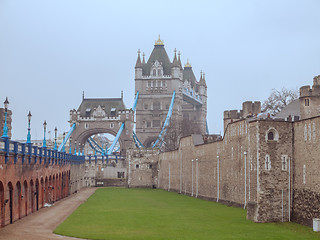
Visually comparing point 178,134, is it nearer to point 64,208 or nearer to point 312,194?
point 64,208

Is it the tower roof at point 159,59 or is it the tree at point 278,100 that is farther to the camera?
the tower roof at point 159,59

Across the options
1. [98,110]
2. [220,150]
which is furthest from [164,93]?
[220,150]

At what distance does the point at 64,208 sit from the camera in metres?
44.3

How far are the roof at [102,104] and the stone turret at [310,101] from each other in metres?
86.9

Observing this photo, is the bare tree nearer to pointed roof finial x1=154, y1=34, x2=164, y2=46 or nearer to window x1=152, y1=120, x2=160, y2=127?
window x1=152, y1=120, x2=160, y2=127

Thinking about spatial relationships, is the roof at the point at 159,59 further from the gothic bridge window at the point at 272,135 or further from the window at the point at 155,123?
the gothic bridge window at the point at 272,135

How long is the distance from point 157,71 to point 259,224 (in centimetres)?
11899

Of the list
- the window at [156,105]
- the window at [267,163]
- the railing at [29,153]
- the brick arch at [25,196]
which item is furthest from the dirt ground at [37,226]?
the window at [156,105]

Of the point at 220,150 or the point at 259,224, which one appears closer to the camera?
the point at 259,224

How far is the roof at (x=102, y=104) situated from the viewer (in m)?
135

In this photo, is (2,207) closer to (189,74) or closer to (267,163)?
(267,163)

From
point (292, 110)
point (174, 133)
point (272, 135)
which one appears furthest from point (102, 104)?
point (272, 135)

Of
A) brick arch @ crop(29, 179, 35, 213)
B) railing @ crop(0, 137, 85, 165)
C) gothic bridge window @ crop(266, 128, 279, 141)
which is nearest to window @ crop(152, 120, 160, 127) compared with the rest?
railing @ crop(0, 137, 85, 165)

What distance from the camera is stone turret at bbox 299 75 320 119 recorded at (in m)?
49.2
